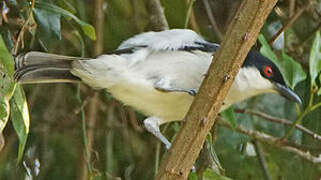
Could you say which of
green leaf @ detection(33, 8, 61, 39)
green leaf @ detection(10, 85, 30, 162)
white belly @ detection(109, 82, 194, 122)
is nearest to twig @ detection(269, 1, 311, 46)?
white belly @ detection(109, 82, 194, 122)

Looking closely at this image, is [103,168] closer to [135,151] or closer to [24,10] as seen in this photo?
[135,151]

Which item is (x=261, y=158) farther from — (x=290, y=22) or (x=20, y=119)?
(x=20, y=119)

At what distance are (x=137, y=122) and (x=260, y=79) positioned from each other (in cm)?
84

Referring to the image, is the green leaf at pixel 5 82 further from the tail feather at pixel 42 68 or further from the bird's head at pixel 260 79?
the bird's head at pixel 260 79

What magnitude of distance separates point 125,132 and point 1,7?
123 cm

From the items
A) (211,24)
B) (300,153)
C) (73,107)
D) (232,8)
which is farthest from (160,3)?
(300,153)

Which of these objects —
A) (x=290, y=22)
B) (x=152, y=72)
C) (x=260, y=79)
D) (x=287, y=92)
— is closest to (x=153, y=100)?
(x=152, y=72)

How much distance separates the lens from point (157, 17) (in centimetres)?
350

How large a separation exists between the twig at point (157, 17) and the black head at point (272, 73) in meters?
0.67

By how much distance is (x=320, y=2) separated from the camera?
4016 millimetres

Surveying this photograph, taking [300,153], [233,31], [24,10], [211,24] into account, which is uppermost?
[233,31]

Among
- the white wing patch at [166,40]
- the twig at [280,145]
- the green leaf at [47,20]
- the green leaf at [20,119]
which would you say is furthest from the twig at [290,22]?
the green leaf at [20,119]

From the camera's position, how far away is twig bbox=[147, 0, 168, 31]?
11.3 ft

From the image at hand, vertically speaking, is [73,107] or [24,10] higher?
[24,10]
